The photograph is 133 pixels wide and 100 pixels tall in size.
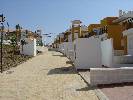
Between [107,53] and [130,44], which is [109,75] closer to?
[107,53]

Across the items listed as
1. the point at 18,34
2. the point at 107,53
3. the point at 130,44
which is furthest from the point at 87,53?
the point at 18,34

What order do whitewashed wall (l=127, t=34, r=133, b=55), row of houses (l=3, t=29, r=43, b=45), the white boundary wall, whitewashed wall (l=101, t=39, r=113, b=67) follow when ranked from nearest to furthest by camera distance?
the white boundary wall, whitewashed wall (l=101, t=39, r=113, b=67), whitewashed wall (l=127, t=34, r=133, b=55), row of houses (l=3, t=29, r=43, b=45)

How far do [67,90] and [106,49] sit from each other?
480 inches

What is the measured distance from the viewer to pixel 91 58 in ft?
80.9

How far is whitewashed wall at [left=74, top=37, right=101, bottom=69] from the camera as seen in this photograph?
24.6 meters

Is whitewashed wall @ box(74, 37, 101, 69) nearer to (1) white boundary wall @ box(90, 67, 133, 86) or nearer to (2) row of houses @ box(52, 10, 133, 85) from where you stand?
(2) row of houses @ box(52, 10, 133, 85)

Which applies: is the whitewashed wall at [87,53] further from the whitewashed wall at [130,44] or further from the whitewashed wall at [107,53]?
the whitewashed wall at [130,44]

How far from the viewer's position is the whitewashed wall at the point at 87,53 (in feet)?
80.7

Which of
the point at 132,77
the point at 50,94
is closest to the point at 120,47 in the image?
the point at 132,77

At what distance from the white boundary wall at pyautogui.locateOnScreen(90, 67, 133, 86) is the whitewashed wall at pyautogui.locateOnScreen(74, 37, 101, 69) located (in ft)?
31.5

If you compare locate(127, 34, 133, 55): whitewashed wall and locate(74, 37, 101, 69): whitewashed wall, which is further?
locate(127, 34, 133, 55): whitewashed wall

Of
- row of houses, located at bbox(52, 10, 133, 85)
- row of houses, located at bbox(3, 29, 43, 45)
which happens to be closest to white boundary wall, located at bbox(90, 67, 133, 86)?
row of houses, located at bbox(52, 10, 133, 85)

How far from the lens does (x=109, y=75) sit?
1486 centimetres

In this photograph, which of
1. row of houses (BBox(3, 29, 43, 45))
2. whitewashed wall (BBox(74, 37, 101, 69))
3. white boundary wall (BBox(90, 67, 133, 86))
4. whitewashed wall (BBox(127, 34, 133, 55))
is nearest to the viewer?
white boundary wall (BBox(90, 67, 133, 86))
